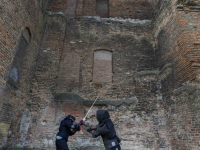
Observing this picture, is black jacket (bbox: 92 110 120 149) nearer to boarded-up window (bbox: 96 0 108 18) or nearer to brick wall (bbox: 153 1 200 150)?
brick wall (bbox: 153 1 200 150)

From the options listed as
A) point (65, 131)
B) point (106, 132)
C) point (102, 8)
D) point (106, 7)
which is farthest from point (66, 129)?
point (106, 7)

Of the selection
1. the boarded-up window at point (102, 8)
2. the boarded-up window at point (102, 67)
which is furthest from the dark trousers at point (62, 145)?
the boarded-up window at point (102, 8)

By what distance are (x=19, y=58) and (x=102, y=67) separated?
3474 millimetres

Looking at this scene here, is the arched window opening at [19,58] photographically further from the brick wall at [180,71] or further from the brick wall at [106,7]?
the brick wall at [180,71]

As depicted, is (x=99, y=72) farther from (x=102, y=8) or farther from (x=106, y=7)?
(x=106, y=7)

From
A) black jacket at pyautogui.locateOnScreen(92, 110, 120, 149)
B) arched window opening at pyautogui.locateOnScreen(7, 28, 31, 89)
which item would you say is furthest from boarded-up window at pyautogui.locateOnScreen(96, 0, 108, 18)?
black jacket at pyautogui.locateOnScreen(92, 110, 120, 149)

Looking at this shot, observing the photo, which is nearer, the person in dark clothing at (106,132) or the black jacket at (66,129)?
the person in dark clothing at (106,132)

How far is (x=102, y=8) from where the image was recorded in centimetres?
973

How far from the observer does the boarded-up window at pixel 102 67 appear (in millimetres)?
7457

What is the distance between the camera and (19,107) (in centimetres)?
624

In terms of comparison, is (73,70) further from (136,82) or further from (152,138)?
(152,138)

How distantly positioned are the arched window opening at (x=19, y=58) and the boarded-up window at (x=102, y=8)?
4357 millimetres

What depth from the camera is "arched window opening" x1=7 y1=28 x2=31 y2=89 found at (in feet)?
18.9

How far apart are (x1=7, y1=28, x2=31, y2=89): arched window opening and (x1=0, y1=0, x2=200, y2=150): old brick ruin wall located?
35mm
